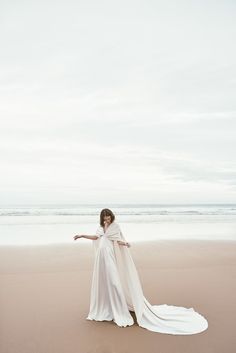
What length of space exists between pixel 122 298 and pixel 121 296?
0.13 feet

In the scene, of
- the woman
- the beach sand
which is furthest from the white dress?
the beach sand

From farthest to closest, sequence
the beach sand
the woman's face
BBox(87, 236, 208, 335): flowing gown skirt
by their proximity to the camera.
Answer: the woman's face → BBox(87, 236, 208, 335): flowing gown skirt → the beach sand

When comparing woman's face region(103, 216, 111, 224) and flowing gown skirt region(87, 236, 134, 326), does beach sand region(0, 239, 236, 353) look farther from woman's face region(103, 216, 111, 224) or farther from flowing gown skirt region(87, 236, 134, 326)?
woman's face region(103, 216, 111, 224)

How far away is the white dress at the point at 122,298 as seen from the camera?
5.49 m

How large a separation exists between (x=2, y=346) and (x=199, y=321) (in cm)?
316

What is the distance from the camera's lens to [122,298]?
566 cm

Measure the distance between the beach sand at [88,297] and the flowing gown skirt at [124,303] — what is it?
0.20 meters

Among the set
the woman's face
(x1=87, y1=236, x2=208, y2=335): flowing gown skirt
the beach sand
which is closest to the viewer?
the beach sand

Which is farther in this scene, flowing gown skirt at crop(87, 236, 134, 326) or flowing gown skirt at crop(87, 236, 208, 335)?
flowing gown skirt at crop(87, 236, 134, 326)

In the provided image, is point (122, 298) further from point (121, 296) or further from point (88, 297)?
point (88, 297)

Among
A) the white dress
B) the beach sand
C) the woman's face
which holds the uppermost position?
the woman's face

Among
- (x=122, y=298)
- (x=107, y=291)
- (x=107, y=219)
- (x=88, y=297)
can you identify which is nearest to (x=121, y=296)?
(x=122, y=298)

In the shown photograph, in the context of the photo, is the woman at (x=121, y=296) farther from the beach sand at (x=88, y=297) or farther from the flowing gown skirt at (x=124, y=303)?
the beach sand at (x=88, y=297)

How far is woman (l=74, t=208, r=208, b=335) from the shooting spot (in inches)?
216
